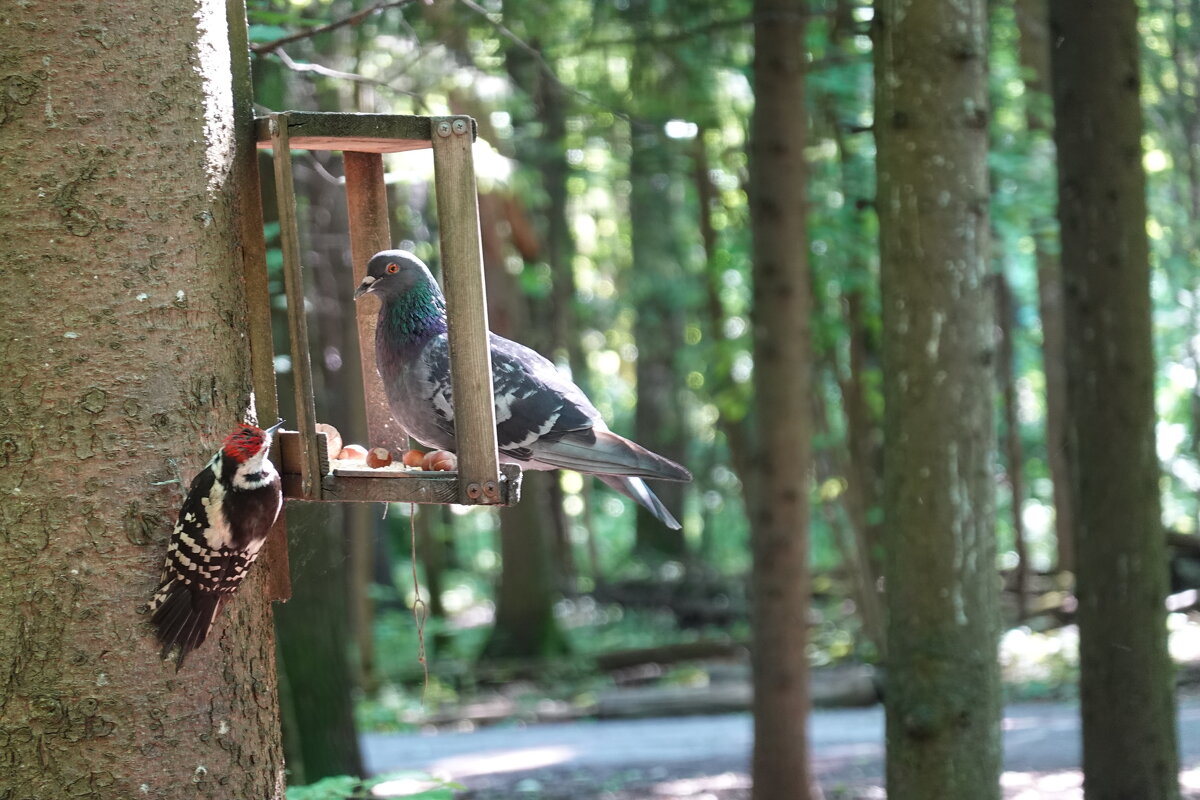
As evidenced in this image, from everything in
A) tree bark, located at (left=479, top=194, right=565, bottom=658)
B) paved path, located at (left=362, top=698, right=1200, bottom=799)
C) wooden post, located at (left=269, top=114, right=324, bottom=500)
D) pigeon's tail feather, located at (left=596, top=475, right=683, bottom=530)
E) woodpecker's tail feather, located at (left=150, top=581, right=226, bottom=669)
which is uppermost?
wooden post, located at (left=269, top=114, right=324, bottom=500)

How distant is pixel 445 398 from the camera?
332 cm

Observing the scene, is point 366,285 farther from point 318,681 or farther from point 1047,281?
point 1047,281

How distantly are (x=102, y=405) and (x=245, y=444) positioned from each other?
11.1 inches

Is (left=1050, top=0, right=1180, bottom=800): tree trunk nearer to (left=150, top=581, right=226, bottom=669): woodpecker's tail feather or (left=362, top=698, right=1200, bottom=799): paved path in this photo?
(left=362, top=698, right=1200, bottom=799): paved path

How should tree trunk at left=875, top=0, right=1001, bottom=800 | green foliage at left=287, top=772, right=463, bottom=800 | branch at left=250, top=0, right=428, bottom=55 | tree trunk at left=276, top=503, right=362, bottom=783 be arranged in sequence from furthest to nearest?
tree trunk at left=276, top=503, right=362, bottom=783 → tree trunk at left=875, top=0, right=1001, bottom=800 → branch at left=250, top=0, right=428, bottom=55 → green foliage at left=287, top=772, right=463, bottom=800

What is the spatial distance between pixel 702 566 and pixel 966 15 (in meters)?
14.5

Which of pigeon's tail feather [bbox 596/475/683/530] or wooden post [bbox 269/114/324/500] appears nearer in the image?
wooden post [bbox 269/114/324/500]

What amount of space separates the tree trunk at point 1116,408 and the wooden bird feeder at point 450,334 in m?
3.21

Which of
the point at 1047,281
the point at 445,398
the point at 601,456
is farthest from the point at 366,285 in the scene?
the point at 1047,281

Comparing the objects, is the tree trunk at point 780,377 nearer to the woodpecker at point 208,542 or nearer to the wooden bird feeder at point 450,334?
the wooden bird feeder at point 450,334

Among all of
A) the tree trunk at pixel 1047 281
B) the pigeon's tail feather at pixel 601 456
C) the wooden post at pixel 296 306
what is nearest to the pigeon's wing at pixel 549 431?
the pigeon's tail feather at pixel 601 456

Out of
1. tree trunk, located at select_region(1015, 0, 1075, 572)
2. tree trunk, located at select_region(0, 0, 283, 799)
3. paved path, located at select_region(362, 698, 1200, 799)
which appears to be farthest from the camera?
tree trunk, located at select_region(1015, 0, 1075, 572)

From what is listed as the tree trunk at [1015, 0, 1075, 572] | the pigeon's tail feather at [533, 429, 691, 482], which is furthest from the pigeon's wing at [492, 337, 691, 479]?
the tree trunk at [1015, 0, 1075, 572]

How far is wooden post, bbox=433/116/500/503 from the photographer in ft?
9.07
